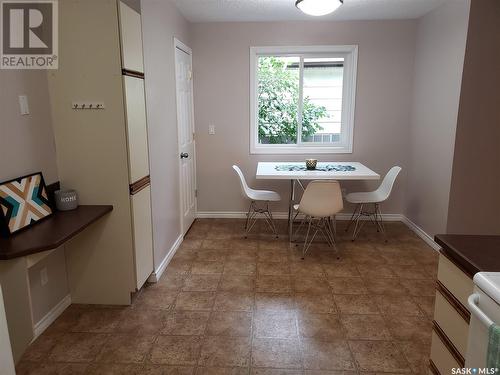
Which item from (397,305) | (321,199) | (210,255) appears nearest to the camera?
(397,305)

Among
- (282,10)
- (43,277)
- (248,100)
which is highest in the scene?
(282,10)

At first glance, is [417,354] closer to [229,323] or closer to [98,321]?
[229,323]

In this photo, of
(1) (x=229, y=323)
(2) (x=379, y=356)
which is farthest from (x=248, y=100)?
(2) (x=379, y=356)

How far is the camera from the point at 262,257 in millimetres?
3598

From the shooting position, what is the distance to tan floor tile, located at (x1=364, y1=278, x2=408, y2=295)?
9.50ft

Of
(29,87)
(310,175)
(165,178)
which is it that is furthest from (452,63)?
(29,87)

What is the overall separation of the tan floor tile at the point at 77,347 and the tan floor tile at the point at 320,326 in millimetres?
1267

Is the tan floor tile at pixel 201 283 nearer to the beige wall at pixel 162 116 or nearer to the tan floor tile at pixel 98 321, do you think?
the beige wall at pixel 162 116

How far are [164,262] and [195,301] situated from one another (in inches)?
26.5

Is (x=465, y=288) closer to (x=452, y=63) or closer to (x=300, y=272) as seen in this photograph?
(x=300, y=272)

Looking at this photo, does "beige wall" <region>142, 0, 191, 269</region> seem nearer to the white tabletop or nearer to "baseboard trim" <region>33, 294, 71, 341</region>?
"baseboard trim" <region>33, 294, 71, 341</region>

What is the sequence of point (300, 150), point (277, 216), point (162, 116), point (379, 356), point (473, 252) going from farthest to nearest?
point (277, 216)
point (300, 150)
point (162, 116)
point (379, 356)
point (473, 252)

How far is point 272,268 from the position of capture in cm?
335

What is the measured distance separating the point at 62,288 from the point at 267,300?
4.85 feet
